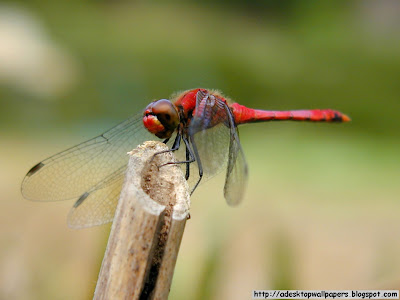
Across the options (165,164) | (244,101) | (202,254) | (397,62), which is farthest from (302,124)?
(165,164)

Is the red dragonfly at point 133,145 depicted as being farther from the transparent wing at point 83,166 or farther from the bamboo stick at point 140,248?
the bamboo stick at point 140,248

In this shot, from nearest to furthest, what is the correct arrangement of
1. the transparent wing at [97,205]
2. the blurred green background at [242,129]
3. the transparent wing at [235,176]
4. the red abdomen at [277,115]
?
the transparent wing at [235,176] < the transparent wing at [97,205] < the red abdomen at [277,115] < the blurred green background at [242,129]

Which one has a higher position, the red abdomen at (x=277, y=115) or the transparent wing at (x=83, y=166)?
the red abdomen at (x=277, y=115)

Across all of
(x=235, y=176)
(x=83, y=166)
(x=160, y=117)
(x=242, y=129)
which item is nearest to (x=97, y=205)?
(x=83, y=166)

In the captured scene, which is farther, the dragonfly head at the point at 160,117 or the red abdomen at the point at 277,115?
the red abdomen at the point at 277,115

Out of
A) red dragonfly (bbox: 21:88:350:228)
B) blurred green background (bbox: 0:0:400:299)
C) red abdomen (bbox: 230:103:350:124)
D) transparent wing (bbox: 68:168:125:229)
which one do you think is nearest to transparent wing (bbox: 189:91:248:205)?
red dragonfly (bbox: 21:88:350:228)

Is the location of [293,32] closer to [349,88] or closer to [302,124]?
[349,88]

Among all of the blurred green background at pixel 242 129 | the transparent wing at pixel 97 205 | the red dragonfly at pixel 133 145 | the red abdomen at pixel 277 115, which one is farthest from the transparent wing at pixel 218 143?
the blurred green background at pixel 242 129

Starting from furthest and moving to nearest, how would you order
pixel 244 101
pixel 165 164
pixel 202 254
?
pixel 244 101 → pixel 202 254 → pixel 165 164
